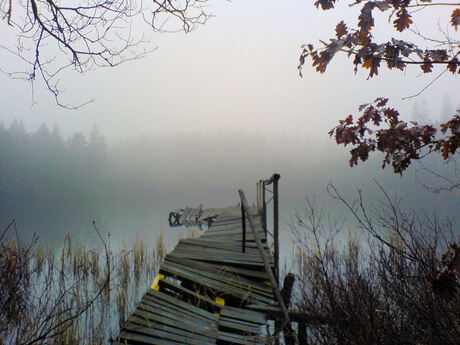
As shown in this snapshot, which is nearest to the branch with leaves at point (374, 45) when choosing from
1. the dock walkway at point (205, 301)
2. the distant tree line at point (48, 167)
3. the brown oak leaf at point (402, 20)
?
the brown oak leaf at point (402, 20)

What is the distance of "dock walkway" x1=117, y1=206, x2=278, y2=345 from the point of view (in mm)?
3377

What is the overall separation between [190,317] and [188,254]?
2.26 metres

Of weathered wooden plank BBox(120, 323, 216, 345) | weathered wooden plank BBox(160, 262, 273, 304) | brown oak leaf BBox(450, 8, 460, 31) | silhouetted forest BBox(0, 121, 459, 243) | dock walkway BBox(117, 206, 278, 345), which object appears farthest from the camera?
silhouetted forest BBox(0, 121, 459, 243)

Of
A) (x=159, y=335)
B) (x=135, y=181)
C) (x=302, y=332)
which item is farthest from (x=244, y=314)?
(x=135, y=181)

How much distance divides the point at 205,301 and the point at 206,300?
0.14 feet

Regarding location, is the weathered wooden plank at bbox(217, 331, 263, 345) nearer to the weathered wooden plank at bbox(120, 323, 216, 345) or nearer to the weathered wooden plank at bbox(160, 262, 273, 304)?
the weathered wooden plank at bbox(120, 323, 216, 345)

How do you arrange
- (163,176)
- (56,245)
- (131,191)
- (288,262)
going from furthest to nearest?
(163,176) < (131,191) < (56,245) < (288,262)

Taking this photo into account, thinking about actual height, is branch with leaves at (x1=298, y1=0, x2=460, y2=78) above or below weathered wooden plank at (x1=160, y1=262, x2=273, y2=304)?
above

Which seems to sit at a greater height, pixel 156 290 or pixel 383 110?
pixel 383 110

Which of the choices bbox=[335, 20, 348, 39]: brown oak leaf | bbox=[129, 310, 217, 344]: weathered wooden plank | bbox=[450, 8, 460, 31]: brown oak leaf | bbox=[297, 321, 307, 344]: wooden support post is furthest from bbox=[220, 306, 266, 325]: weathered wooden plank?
bbox=[450, 8, 460, 31]: brown oak leaf

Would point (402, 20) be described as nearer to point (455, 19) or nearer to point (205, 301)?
point (455, 19)

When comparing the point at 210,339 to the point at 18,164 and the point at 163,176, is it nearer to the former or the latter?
the point at 18,164

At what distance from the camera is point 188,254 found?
19.7 ft

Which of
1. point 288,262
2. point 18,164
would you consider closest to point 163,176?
point 18,164
